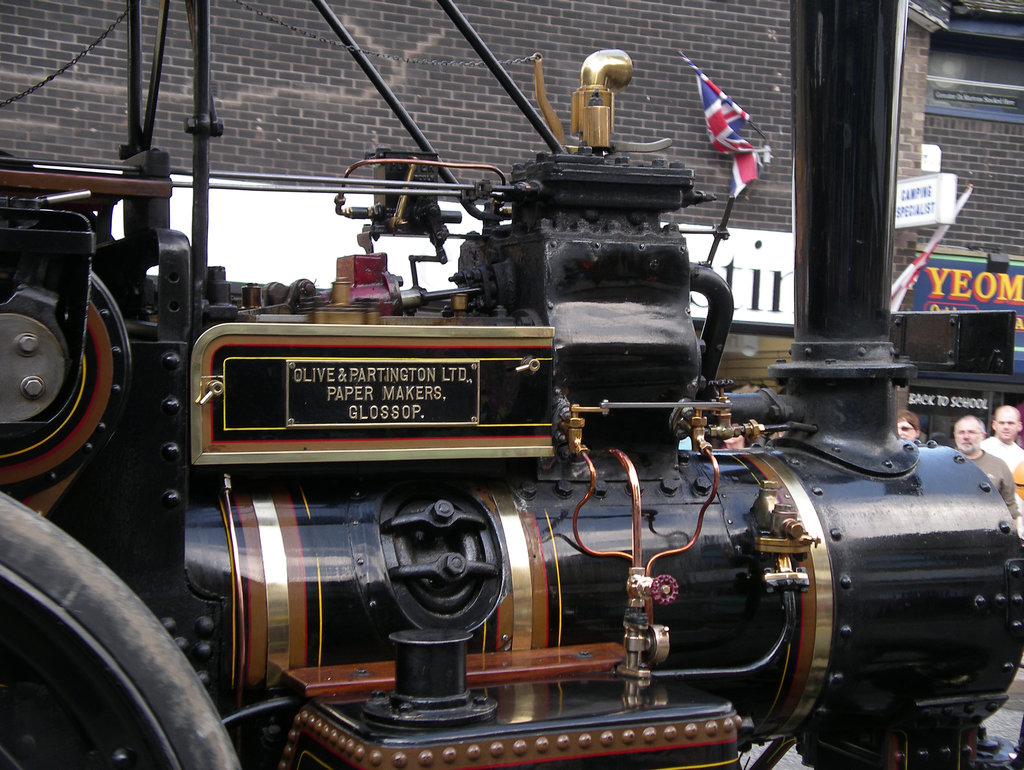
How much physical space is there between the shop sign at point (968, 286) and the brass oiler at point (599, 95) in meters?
7.66

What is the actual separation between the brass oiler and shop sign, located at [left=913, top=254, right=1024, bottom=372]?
766 centimetres

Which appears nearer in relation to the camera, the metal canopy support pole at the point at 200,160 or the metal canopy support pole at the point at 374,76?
the metal canopy support pole at the point at 200,160

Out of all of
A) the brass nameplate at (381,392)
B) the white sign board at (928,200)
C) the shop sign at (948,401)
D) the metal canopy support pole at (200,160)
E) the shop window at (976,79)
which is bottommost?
the shop sign at (948,401)

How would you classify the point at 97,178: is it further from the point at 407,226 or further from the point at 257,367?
the point at 407,226

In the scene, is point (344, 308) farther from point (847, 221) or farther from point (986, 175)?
point (986, 175)

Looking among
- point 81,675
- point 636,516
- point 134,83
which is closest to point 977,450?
point 636,516

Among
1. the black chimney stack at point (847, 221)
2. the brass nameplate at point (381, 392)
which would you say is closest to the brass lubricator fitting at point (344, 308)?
the brass nameplate at point (381, 392)

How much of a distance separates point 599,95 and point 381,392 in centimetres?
103

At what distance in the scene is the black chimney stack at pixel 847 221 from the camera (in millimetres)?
3055

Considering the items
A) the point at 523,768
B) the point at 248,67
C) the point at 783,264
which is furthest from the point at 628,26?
the point at 523,768

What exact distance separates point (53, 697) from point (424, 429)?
111cm

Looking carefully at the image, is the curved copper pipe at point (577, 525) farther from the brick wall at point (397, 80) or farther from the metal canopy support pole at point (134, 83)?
the brick wall at point (397, 80)

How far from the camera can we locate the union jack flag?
30.0 feet

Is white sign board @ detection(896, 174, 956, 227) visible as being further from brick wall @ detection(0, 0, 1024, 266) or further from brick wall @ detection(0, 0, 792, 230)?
brick wall @ detection(0, 0, 792, 230)
